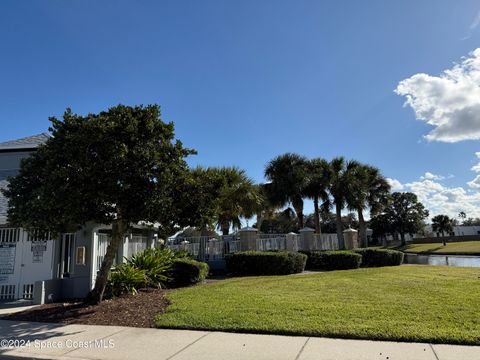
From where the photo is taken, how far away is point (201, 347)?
19.6 ft

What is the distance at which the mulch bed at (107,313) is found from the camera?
Result: 807 cm

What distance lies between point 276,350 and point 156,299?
541cm

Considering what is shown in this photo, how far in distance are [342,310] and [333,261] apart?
11.3m

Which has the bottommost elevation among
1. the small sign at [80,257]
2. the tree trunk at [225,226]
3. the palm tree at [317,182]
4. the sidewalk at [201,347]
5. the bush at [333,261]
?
the sidewalk at [201,347]

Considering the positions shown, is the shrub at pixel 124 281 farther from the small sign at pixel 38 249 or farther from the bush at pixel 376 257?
the bush at pixel 376 257

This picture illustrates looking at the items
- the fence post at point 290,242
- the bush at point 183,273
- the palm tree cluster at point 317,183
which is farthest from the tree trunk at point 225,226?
the bush at point 183,273

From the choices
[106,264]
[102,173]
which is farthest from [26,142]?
[102,173]

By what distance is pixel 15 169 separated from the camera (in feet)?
51.5

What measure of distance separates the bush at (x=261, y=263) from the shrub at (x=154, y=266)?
13.2 ft

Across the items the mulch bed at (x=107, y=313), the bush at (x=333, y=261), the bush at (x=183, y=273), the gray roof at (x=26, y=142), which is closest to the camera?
the mulch bed at (x=107, y=313)

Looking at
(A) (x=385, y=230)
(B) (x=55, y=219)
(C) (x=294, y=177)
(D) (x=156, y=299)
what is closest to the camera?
(B) (x=55, y=219)

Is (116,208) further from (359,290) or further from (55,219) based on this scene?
(359,290)

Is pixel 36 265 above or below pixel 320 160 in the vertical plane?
below

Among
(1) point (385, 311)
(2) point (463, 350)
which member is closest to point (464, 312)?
(1) point (385, 311)
